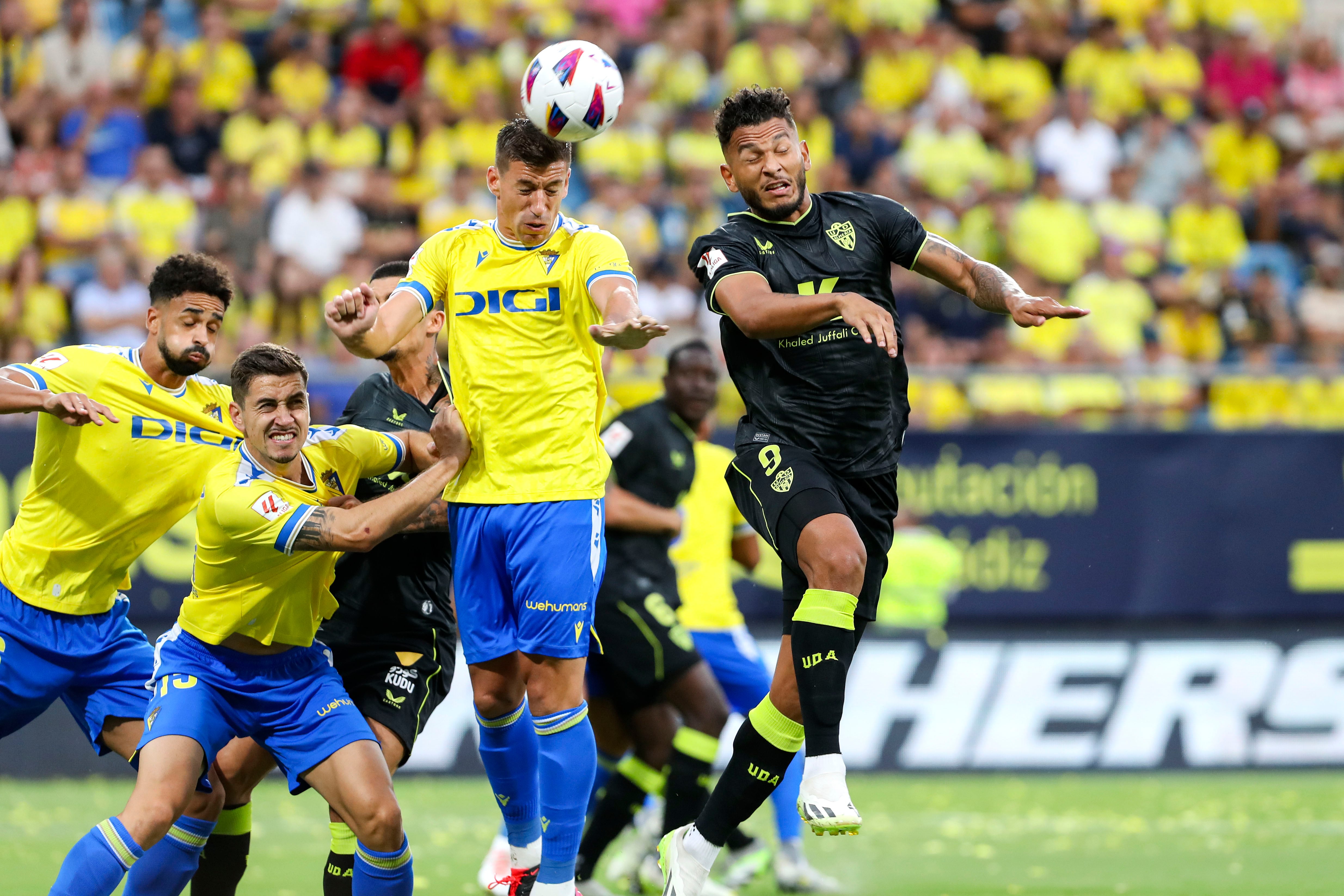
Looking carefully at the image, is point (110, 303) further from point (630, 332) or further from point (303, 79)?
point (630, 332)

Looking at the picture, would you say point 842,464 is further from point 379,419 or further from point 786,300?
point 379,419

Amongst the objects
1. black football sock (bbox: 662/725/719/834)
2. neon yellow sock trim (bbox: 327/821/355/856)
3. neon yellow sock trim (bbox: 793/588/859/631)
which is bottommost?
black football sock (bbox: 662/725/719/834)

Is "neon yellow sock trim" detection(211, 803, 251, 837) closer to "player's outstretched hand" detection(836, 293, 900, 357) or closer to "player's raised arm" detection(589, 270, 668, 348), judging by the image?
"player's raised arm" detection(589, 270, 668, 348)

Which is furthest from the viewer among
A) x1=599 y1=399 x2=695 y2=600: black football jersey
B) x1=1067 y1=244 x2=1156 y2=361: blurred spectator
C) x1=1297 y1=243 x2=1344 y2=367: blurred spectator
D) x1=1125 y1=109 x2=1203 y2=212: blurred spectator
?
x1=1125 y1=109 x2=1203 y2=212: blurred spectator

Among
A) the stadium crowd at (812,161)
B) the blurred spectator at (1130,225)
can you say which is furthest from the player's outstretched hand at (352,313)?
the blurred spectator at (1130,225)

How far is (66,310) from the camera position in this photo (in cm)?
1342

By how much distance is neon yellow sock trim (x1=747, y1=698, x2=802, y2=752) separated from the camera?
19.5 feet

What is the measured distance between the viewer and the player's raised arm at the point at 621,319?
18.1ft

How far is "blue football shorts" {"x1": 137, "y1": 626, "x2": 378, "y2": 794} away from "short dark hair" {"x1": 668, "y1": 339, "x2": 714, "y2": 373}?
11.5 feet

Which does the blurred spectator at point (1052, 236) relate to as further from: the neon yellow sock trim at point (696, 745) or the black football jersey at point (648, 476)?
the neon yellow sock trim at point (696, 745)

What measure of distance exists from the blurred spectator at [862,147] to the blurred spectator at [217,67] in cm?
606

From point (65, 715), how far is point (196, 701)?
22.7 ft

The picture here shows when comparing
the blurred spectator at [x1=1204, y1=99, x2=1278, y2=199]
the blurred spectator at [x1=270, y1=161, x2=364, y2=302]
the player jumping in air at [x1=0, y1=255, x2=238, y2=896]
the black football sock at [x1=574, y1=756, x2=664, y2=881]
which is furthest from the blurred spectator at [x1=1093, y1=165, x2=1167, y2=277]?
the player jumping in air at [x1=0, y1=255, x2=238, y2=896]

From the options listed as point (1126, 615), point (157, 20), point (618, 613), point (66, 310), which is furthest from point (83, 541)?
point (157, 20)
